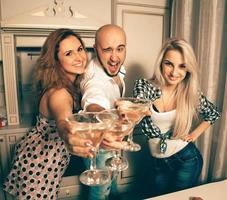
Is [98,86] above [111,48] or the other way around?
the other way around

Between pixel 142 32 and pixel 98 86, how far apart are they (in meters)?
1.10

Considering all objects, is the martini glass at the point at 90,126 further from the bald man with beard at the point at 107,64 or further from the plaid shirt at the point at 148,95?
the plaid shirt at the point at 148,95

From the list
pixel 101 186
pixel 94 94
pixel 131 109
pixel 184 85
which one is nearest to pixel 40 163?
pixel 101 186

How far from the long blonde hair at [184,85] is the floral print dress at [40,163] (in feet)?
2.15

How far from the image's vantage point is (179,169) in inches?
58.8

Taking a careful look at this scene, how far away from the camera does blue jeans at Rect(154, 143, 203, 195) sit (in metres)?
1.48

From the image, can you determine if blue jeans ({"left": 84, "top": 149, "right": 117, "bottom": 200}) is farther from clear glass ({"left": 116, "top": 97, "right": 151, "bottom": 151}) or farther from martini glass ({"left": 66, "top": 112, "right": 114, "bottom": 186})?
martini glass ({"left": 66, "top": 112, "right": 114, "bottom": 186})

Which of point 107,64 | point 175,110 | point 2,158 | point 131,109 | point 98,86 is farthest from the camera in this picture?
point 2,158

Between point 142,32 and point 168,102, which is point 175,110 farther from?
point 142,32

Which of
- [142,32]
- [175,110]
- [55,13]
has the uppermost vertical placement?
[55,13]

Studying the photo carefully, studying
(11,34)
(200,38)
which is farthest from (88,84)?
(200,38)

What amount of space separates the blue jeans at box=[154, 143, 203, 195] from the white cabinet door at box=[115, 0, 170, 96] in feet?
2.59

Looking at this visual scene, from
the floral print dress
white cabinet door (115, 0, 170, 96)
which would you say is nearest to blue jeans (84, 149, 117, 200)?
the floral print dress

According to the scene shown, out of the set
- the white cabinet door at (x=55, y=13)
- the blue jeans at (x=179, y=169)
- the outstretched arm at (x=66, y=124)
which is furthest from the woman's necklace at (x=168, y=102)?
the white cabinet door at (x=55, y=13)
